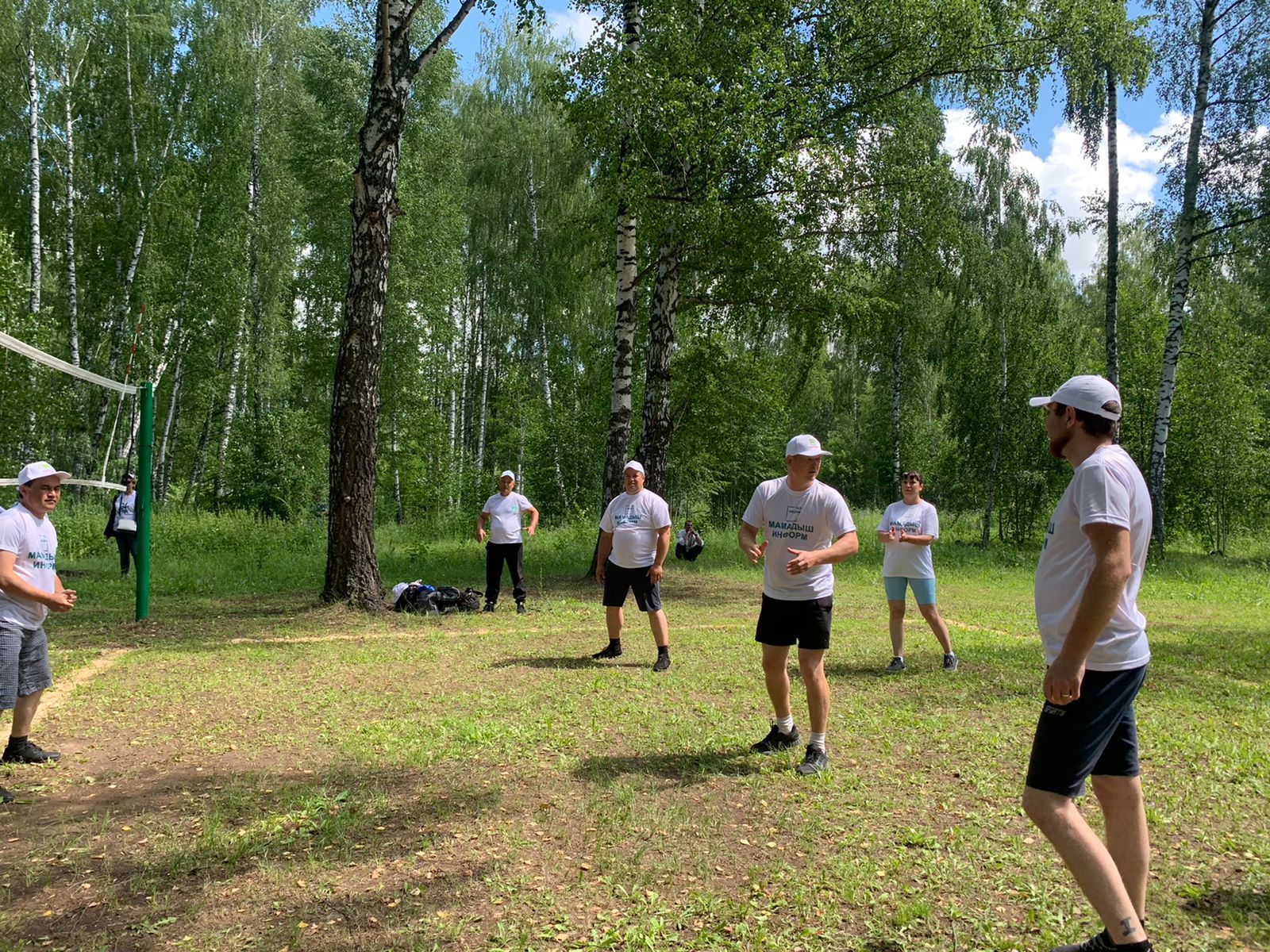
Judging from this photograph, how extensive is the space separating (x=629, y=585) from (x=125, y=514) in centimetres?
1044

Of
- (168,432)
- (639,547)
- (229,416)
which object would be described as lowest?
(639,547)

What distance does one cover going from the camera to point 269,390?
106 ft

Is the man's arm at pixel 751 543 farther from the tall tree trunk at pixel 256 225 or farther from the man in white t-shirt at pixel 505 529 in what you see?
the tall tree trunk at pixel 256 225

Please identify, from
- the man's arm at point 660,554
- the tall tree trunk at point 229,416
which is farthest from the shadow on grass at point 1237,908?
the tall tree trunk at point 229,416

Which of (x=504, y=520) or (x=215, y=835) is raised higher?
(x=504, y=520)

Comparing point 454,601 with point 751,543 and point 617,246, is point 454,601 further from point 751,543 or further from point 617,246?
point 617,246

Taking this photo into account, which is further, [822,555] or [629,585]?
[629,585]

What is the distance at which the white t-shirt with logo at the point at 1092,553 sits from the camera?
2725mm

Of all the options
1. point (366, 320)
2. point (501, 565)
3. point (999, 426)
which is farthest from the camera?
point (999, 426)

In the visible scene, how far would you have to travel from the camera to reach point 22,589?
4758mm

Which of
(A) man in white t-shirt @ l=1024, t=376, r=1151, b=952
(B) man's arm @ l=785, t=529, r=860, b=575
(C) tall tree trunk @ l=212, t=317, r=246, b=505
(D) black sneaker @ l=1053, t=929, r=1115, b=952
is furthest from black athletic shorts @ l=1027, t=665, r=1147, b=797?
(C) tall tree trunk @ l=212, t=317, r=246, b=505

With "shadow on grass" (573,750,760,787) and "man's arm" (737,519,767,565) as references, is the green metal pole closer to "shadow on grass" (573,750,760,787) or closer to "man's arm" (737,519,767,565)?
"shadow on grass" (573,750,760,787)

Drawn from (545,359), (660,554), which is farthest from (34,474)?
(545,359)

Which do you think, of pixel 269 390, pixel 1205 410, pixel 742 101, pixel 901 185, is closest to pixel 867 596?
pixel 901 185
